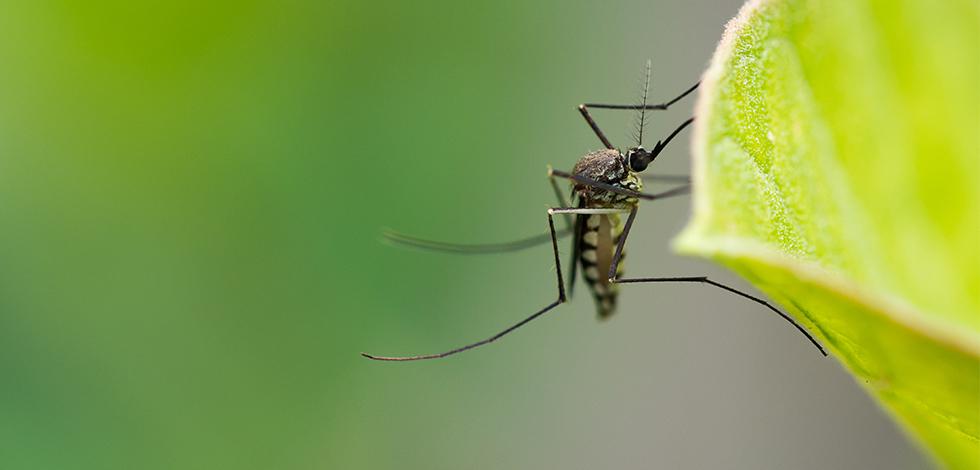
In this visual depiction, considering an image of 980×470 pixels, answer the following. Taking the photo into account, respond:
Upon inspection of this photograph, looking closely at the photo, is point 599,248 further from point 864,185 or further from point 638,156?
point 864,185

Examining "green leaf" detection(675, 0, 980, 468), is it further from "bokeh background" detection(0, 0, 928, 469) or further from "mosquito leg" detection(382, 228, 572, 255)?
"mosquito leg" detection(382, 228, 572, 255)

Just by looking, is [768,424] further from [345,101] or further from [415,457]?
[345,101]

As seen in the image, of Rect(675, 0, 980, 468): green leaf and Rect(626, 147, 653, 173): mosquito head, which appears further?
Rect(626, 147, 653, 173): mosquito head

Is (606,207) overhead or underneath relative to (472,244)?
overhead

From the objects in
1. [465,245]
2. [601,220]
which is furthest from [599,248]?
[465,245]

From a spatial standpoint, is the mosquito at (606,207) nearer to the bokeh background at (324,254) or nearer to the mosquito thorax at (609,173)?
the mosquito thorax at (609,173)

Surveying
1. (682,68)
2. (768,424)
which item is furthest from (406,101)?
(768,424)

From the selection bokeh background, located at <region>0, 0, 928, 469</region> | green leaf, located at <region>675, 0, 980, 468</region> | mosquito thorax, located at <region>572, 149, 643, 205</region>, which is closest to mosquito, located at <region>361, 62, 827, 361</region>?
mosquito thorax, located at <region>572, 149, 643, 205</region>
